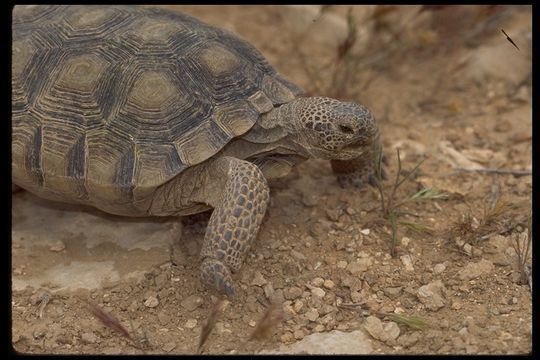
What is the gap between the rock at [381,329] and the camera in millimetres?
3299

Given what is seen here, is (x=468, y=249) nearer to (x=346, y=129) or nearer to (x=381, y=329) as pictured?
(x=381, y=329)

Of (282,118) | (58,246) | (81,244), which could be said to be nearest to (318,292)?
(282,118)

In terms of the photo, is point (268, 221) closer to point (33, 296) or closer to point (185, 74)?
point (185, 74)

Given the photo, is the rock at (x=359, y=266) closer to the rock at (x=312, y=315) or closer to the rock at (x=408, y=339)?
the rock at (x=312, y=315)

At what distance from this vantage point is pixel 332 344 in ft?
10.7

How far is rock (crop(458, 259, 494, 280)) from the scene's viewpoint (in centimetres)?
370

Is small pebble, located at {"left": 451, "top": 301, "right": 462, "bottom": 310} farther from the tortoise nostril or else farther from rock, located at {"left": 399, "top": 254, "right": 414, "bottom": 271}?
the tortoise nostril

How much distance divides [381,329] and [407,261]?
2.30 feet

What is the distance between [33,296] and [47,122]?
3.59 feet

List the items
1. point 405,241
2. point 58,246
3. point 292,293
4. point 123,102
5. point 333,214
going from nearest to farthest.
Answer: point 292,293, point 123,102, point 405,241, point 58,246, point 333,214

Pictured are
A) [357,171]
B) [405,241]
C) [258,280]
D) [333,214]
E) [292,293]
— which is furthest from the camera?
[357,171]

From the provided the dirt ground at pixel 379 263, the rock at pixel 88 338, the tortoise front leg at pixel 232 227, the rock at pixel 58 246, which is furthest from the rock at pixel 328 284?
the rock at pixel 58 246

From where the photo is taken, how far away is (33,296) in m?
3.84

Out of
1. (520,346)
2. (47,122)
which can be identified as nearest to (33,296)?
(47,122)
